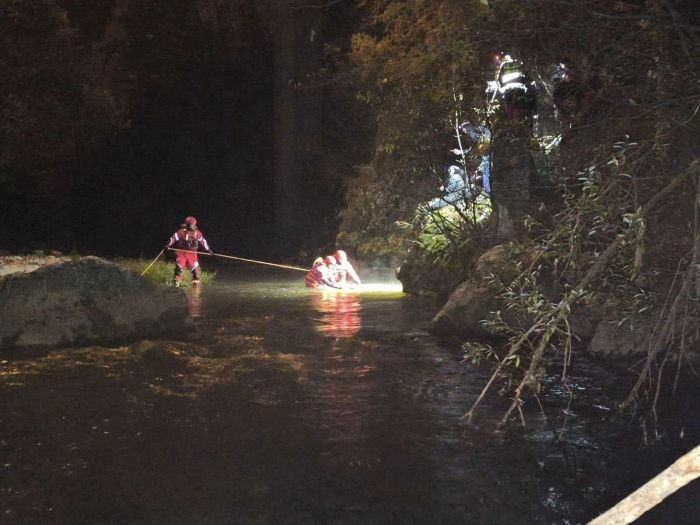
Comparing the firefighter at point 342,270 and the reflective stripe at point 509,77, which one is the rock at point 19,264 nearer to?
the firefighter at point 342,270

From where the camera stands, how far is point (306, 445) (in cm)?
605

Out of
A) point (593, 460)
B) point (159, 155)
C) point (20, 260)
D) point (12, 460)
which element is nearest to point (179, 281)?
point (20, 260)

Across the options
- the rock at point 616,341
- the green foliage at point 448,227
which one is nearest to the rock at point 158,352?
the rock at point 616,341

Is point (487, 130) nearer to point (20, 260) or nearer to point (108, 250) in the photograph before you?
point (20, 260)

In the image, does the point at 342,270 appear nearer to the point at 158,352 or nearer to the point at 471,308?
the point at 471,308

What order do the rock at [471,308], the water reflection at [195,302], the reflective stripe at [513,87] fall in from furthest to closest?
the reflective stripe at [513,87], the water reflection at [195,302], the rock at [471,308]

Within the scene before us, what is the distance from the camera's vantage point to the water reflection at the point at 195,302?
12648 mm

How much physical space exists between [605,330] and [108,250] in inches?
934

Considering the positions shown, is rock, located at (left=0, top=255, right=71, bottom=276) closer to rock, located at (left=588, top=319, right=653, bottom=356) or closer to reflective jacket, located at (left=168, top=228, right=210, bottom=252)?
reflective jacket, located at (left=168, top=228, right=210, bottom=252)

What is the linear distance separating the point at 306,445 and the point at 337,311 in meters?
6.92

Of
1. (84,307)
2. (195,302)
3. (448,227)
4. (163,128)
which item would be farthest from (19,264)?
(163,128)

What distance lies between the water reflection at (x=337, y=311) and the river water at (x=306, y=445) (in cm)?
139

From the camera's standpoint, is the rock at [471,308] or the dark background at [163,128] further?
the dark background at [163,128]

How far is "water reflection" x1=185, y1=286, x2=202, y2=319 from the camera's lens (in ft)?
41.5
